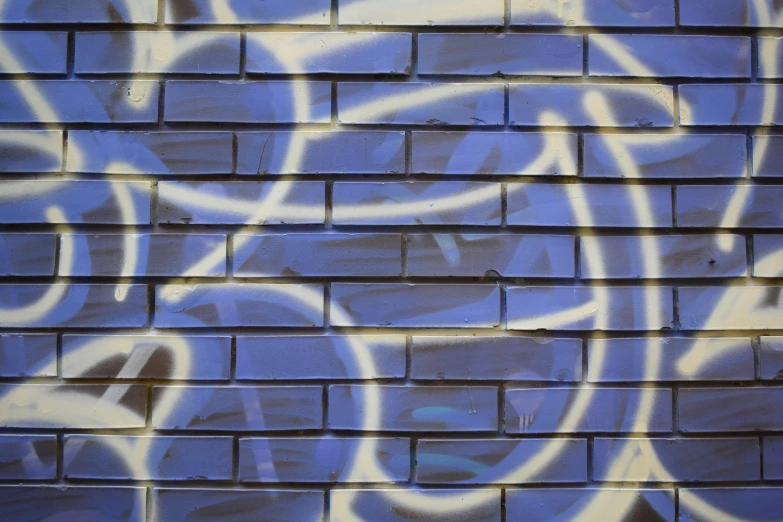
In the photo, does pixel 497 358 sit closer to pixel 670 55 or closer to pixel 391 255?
pixel 391 255

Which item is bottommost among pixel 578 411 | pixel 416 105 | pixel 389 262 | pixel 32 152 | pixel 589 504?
pixel 589 504

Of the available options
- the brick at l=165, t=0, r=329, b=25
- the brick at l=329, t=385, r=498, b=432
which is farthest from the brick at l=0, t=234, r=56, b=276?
the brick at l=329, t=385, r=498, b=432

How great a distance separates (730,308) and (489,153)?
719 mm

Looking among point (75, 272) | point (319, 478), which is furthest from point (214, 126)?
point (319, 478)

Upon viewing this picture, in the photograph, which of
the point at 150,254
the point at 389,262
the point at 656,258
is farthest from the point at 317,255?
the point at 656,258

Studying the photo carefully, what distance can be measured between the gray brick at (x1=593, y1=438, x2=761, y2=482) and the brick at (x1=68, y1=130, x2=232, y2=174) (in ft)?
3.92

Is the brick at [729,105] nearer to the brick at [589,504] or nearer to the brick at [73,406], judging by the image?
the brick at [589,504]

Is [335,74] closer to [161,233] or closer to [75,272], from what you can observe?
[161,233]

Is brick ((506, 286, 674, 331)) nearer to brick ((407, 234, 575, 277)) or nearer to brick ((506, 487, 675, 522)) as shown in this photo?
brick ((407, 234, 575, 277))

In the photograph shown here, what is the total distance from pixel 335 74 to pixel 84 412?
3.45 feet

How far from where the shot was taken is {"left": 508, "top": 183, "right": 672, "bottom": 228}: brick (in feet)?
4.76

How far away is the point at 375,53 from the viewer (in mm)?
1459

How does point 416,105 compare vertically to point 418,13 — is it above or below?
below

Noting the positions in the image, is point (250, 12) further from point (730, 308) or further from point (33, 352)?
point (730, 308)
